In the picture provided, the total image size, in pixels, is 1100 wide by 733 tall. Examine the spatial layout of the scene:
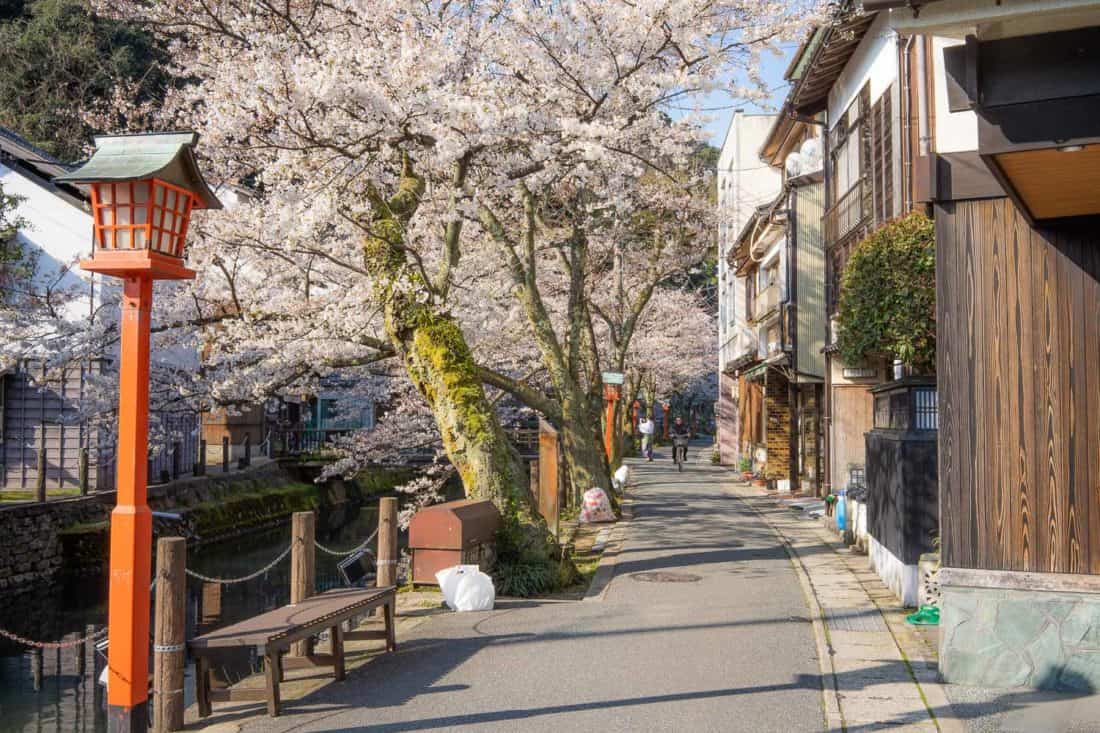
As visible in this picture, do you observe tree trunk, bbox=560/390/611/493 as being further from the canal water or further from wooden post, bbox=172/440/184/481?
wooden post, bbox=172/440/184/481

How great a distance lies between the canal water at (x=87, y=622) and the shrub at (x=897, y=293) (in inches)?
364

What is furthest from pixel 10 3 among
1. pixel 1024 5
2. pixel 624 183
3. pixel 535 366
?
pixel 1024 5

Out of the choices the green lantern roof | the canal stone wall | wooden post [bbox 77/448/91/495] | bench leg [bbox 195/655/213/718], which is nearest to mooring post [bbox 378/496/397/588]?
bench leg [bbox 195/655/213/718]

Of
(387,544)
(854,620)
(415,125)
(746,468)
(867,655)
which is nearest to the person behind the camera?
(867,655)

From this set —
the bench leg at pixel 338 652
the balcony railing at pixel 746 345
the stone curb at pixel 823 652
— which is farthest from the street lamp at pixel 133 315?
the balcony railing at pixel 746 345

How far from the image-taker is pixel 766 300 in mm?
29531

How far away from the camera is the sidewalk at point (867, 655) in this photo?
22.3 feet

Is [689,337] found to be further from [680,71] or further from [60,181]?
[60,181]

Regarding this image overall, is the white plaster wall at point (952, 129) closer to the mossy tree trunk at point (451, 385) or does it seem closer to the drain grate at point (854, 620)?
the drain grate at point (854, 620)

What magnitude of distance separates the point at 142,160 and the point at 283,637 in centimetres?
336

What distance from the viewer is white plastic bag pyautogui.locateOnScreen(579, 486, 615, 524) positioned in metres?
20.1

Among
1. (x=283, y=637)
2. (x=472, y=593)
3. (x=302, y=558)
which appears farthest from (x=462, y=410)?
(x=283, y=637)

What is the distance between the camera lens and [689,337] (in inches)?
1992

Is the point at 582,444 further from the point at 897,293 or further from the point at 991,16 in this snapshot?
the point at 991,16
